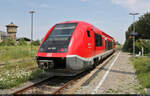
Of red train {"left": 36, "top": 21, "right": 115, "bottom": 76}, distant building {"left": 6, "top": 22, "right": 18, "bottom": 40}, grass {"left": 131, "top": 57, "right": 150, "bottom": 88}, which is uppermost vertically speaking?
A: distant building {"left": 6, "top": 22, "right": 18, "bottom": 40}

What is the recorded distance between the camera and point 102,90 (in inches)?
237

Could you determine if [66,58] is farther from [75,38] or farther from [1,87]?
[1,87]

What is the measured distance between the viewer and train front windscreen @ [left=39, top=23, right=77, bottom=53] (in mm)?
6883

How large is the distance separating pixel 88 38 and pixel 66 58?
7.60 feet

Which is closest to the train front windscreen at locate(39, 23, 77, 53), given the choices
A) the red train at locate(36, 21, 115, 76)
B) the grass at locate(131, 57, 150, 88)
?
the red train at locate(36, 21, 115, 76)

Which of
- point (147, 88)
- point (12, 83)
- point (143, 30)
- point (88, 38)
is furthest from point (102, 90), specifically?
point (143, 30)

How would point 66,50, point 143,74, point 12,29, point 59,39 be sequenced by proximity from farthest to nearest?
1. point 12,29
2. point 143,74
3. point 59,39
4. point 66,50

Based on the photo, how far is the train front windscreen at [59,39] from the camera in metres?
6.88

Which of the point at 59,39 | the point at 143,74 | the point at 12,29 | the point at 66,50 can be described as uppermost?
the point at 12,29

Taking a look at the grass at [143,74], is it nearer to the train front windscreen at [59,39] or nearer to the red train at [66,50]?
the red train at [66,50]

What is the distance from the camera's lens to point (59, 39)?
7.36 meters

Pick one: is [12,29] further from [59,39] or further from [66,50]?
[66,50]

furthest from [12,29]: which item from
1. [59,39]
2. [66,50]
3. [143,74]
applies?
[143,74]

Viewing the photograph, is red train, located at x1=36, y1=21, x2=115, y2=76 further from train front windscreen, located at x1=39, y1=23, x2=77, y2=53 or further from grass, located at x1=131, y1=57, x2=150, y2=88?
grass, located at x1=131, y1=57, x2=150, y2=88
